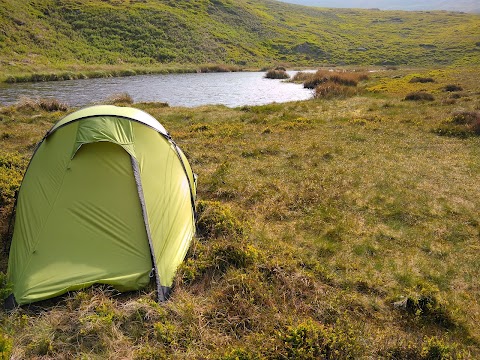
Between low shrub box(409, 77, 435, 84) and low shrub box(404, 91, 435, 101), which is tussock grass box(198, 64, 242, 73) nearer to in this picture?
low shrub box(409, 77, 435, 84)

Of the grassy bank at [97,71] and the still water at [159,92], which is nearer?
the still water at [159,92]

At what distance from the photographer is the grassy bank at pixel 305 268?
524 centimetres

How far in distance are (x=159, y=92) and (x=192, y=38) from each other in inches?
1694

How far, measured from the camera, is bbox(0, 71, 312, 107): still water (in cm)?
3105

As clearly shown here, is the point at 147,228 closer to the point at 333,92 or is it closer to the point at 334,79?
the point at 333,92

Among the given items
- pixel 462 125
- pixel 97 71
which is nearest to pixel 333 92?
pixel 462 125

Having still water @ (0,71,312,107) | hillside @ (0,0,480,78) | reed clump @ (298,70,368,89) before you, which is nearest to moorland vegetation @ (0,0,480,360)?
still water @ (0,71,312,107)

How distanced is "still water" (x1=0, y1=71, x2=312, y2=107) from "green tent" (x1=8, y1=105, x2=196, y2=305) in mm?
22920

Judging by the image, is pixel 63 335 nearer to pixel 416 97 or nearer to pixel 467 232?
pixel 467 232

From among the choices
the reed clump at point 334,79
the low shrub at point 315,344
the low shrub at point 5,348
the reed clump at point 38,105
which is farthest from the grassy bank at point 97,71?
the low shrub at point 315,344

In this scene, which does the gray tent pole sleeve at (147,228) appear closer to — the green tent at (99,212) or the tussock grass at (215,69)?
the green tent at (99,212)

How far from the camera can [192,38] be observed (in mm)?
74250

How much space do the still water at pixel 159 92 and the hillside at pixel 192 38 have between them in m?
7.99

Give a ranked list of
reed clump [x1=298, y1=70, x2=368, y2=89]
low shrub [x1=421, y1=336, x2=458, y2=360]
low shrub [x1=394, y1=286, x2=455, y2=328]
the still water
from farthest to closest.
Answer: reed clump [x1=298, y1=70, x2=368, y2=89] → the still water → low shrub [x1=394, y1=286, x2=455, y2=328] → low shrub [x1=421, y1=336, x2=458, y2=360]
